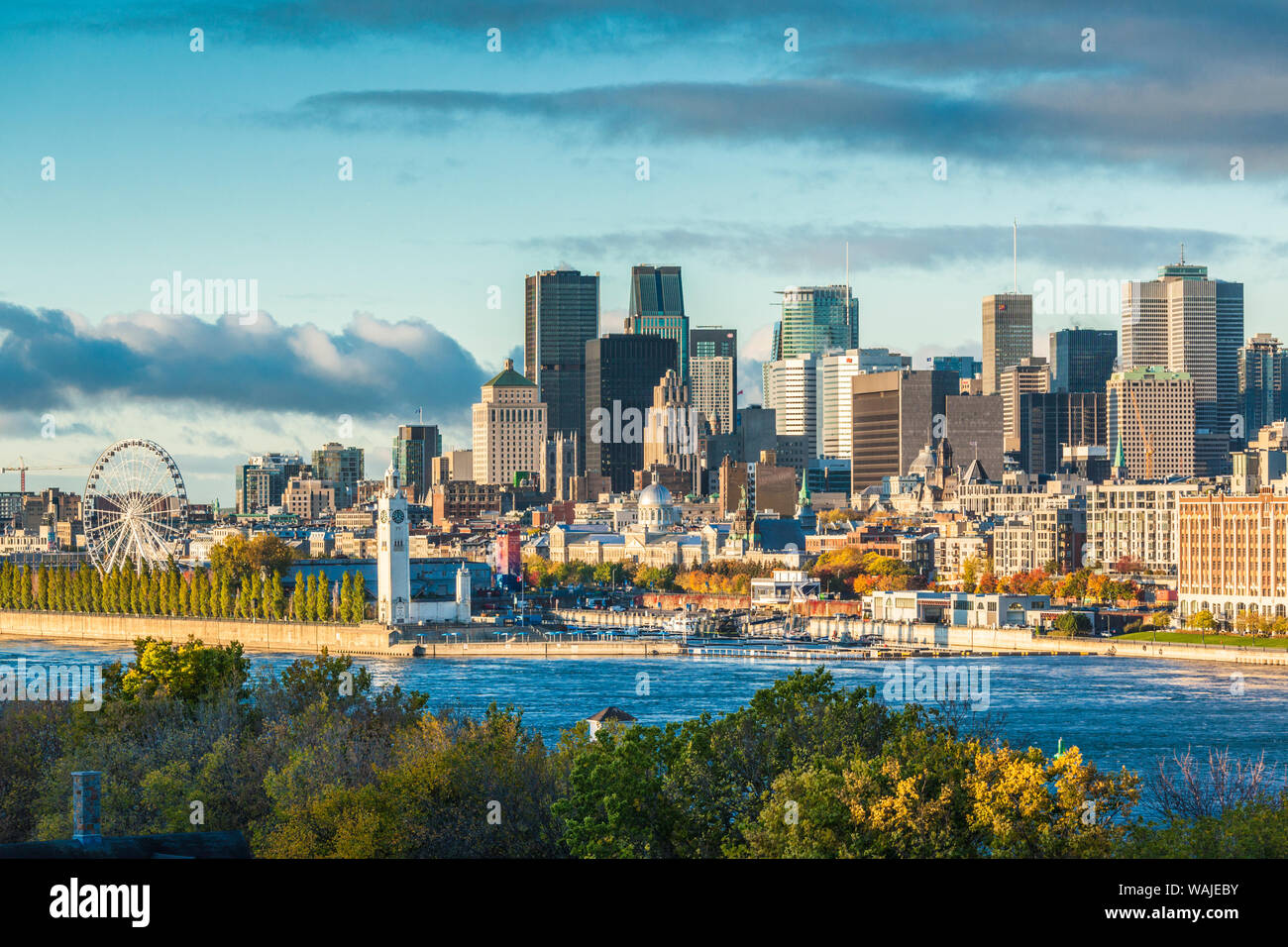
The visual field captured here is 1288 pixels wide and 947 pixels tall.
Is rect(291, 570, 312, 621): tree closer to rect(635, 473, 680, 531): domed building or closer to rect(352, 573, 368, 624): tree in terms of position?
rect(352, 573, 368, 624): tree

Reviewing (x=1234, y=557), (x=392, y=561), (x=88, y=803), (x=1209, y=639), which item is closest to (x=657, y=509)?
(x=392, y=561)

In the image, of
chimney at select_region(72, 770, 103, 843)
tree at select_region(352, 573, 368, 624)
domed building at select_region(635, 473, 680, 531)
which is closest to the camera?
chimney at select_region(72, 770, 103, 843)

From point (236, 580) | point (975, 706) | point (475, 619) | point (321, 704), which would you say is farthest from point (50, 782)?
point (236, 580)

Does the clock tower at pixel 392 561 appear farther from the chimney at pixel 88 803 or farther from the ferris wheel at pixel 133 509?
the chimney at pixel 88 803
